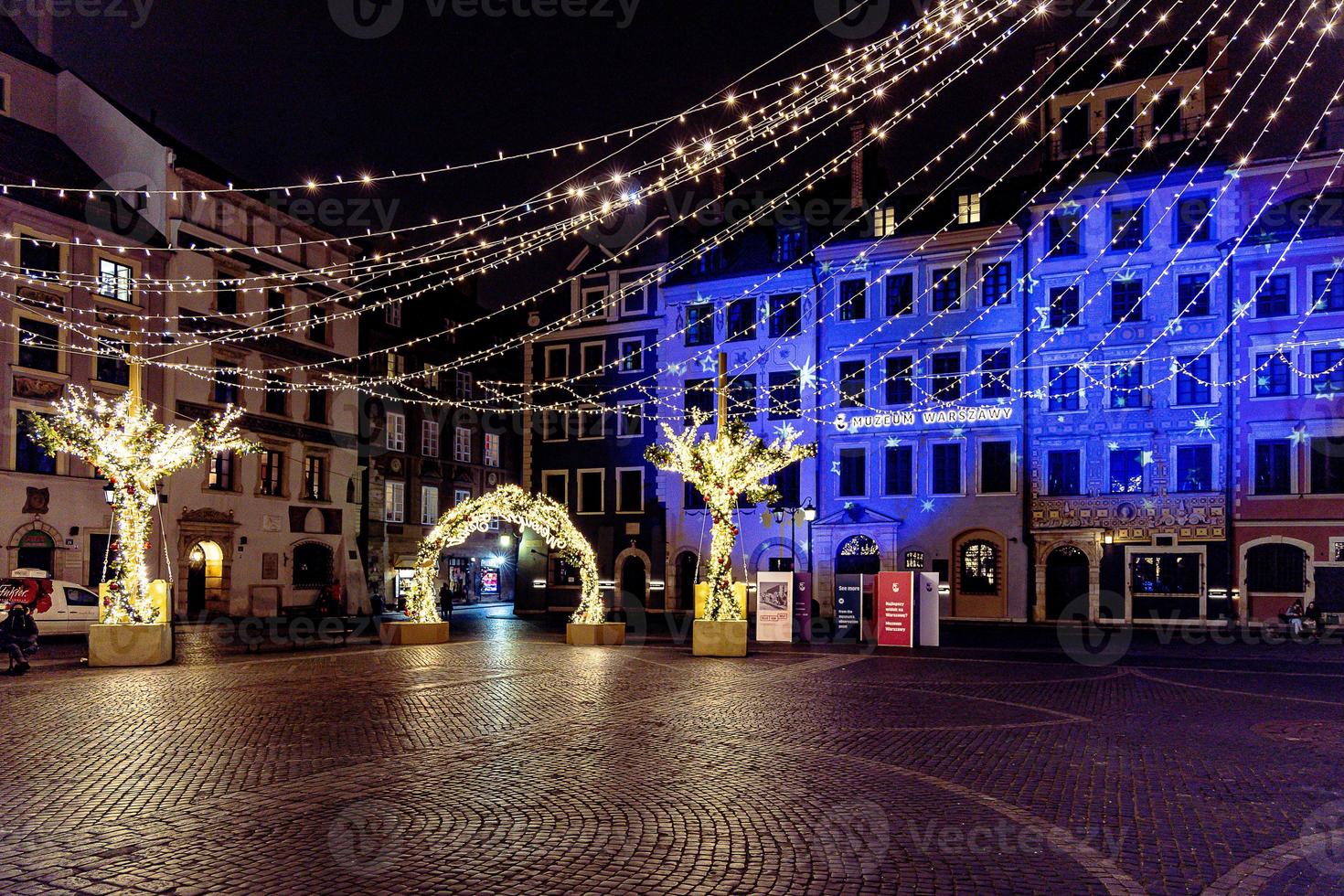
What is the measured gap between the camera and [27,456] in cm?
3262

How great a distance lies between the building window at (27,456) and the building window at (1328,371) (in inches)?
1497

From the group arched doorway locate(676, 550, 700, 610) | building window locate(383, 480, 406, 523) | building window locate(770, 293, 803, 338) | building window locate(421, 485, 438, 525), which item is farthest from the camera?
building window locate(421, 485, 438, 525)

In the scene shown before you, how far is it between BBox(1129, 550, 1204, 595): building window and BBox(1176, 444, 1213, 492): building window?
2.24m

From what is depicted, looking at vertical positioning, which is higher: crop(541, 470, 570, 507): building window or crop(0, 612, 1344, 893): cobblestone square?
crop(541, 470, 570, 507): building window

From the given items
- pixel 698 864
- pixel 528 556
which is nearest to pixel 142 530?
pixel 698 864

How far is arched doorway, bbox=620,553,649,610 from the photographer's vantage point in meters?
46.0

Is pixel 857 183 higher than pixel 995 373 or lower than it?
higher

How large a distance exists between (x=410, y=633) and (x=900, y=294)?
23.3m

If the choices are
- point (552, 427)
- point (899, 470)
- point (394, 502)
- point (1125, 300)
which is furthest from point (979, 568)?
point (394, 502)

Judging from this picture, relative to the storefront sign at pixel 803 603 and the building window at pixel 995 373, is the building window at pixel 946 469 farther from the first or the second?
the storefront sign at pixel 803 603

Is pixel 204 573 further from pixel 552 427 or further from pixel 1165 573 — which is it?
pixel 1165 573

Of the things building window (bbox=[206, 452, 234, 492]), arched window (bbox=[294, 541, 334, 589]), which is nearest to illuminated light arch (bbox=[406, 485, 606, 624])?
building window (bbox=[206, 452, 234, 492])

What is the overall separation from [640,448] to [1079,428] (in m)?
17.0

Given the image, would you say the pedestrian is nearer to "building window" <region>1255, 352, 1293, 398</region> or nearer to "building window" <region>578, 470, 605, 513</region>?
"building window" <region>578, 470, 605, 513</region>
